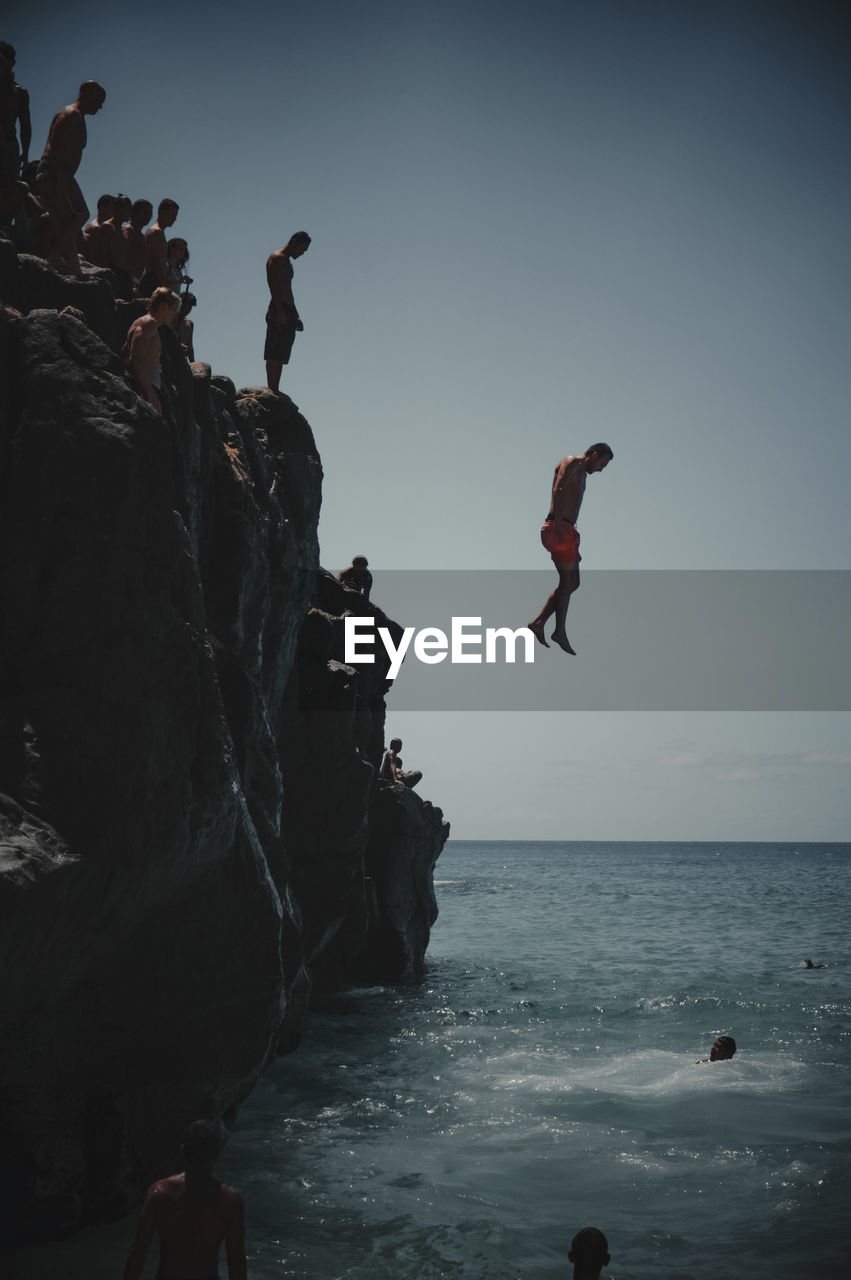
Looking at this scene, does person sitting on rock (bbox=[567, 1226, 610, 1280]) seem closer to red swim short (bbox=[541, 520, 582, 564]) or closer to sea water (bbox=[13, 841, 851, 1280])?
sea water (bbox=[13, 841, 851, 1280])

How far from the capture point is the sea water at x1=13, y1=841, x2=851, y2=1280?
1155cm

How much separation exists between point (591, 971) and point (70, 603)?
107 ft

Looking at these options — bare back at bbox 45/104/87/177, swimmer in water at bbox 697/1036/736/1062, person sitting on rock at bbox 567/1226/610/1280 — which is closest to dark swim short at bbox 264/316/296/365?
bare back at bbox 45/104/87/177

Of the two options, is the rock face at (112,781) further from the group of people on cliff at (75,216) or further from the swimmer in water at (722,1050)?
the swimmer in water at (722,1050)

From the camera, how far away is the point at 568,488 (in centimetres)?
963

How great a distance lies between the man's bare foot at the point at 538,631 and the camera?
33.1 ft

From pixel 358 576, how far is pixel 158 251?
10163mm

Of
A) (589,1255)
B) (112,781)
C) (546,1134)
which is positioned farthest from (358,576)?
(589,1255)

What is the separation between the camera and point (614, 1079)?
20.8 metres

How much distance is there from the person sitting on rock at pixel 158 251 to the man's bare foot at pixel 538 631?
8.66 m

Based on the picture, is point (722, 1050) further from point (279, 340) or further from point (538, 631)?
point (279, 340)

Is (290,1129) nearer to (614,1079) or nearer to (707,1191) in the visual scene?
(707,1191)

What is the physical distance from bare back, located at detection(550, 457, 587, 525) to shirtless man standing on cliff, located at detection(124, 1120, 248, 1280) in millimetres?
6211

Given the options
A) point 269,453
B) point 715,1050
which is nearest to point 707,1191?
point 715,1050
